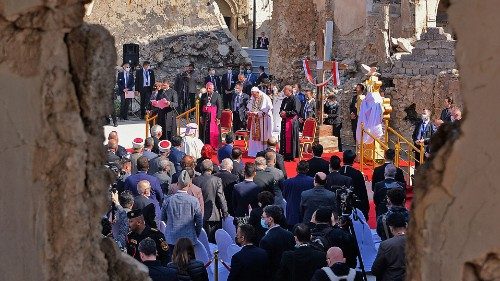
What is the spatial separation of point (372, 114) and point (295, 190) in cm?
769

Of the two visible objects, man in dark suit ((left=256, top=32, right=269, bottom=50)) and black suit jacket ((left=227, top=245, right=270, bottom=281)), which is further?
man in dark suit ((left=256, top=32, right=269, bottom=50))

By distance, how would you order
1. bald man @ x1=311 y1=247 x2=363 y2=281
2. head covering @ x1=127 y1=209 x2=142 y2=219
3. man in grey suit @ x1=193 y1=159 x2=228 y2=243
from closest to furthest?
1. bald man @ x1=311 y1=247 x2=363 y2=281
2. head covering @ x1=127 y1=209 x2=142 y2=219
3. man in grey suit @ x1=193 y1=159 x2=228 y2=243

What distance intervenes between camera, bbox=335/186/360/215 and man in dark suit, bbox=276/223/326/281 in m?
2.87

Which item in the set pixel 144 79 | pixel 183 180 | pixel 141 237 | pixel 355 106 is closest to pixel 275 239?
pixel 141 237

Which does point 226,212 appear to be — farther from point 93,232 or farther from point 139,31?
point 139,31

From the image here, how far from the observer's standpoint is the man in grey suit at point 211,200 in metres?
11.7

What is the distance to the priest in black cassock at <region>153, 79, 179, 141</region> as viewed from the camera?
69.7 feet

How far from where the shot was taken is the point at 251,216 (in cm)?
1035

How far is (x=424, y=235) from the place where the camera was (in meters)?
4.62

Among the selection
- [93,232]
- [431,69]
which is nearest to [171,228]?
[93,232]

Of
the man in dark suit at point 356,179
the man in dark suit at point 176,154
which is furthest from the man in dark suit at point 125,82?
the man in dark suit at point 356,179

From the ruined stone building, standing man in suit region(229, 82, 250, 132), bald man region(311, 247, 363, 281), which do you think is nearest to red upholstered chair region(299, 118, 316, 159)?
standing man in suit region(229, 82, 250, 132)

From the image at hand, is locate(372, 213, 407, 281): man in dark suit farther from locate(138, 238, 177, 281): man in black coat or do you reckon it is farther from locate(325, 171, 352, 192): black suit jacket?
locate(325, 171, 352, 192): black suit jacket

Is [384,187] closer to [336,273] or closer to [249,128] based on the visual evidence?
[336,273]
